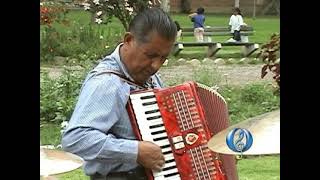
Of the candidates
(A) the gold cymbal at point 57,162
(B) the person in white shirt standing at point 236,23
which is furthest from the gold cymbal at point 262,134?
(B) the person in white shirt standing at point 236,23

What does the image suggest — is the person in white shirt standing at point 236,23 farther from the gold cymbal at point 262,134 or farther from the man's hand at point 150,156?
the man's hand at point 150,156

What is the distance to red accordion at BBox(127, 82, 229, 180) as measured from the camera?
2.29m

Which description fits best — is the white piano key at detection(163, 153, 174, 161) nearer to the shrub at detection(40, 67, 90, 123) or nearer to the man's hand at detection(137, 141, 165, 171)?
the man's hand at detection(137, 141, 165, 171)

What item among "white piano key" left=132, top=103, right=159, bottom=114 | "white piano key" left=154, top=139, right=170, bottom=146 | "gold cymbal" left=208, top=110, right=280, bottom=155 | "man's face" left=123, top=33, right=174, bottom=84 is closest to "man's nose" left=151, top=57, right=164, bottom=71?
"man's face" left=123, top=33, right=174, bottom=84

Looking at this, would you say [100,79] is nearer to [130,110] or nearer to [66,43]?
[130,110]

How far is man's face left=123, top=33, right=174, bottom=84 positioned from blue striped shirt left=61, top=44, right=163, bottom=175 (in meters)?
0.06

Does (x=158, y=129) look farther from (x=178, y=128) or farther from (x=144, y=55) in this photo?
(x=144, y=55)

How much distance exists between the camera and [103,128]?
7.37ft

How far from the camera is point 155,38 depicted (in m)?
2.34

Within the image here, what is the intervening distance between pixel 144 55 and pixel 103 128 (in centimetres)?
27
